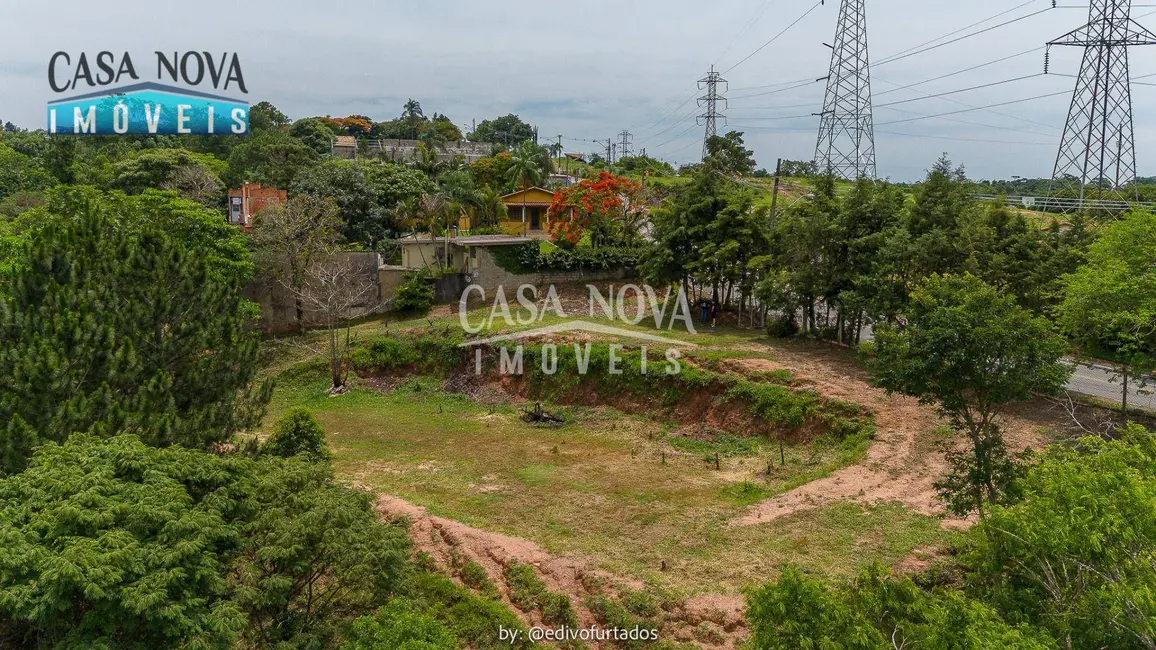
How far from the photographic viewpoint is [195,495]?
8586mm

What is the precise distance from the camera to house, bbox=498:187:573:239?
4809 cm

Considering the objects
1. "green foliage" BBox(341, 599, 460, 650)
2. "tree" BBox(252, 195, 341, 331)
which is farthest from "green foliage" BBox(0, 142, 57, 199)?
"green foliage" BBox(341, 599, 460, 650)

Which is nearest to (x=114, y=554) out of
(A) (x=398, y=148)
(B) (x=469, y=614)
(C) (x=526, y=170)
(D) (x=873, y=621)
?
(B) (x=469, y=614)

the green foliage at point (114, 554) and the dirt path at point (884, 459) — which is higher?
the green foliage at point (114, 554)

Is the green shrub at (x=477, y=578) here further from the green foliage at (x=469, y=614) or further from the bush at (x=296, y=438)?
the bush at (x=296, y=438)

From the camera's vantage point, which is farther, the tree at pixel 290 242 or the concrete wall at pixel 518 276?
the concrete wall at pixel 518 276

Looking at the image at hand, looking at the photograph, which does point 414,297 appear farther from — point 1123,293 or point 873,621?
point 873,621

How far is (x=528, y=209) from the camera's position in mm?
49031

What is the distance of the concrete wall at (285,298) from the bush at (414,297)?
132cm

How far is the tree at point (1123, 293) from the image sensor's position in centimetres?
1427

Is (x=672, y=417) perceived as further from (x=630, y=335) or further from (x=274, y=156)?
(x=274, y=156)

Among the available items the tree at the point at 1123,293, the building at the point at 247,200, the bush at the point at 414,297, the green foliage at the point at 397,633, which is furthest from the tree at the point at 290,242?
the tree at the point at 1123,293

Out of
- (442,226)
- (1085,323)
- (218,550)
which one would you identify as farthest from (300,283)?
(1085,323)

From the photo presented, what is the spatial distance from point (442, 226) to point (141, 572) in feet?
103
